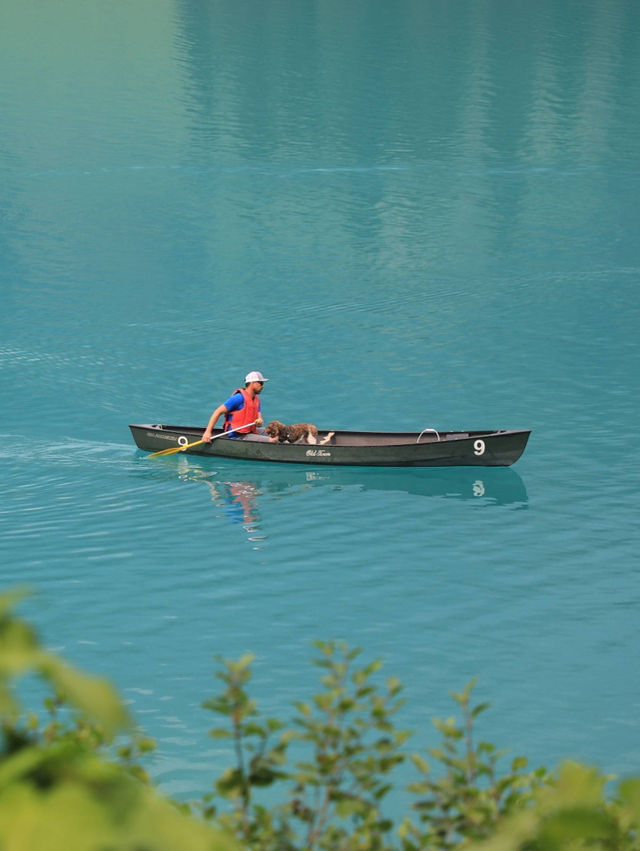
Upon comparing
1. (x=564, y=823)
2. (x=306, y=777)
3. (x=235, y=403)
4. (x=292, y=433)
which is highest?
(x=235, y=403)

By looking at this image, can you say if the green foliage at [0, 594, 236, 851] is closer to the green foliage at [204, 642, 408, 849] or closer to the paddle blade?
the green foliage at [204, 642, 408, 849]

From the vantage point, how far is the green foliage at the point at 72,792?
1.30 meters

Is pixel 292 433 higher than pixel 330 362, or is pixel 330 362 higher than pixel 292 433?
pixel 330 362

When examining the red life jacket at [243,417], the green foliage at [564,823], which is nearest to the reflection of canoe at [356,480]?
the red life jacket at [243,417]

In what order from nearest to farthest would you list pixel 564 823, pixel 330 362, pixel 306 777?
pixel 564 823, pixel 306 777, pixel 330 362

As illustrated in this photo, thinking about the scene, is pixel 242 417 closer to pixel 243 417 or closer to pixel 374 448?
pixel 243 417

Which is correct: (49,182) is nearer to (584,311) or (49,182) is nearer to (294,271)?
(294,271)

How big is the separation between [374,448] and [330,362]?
1024 centimetres

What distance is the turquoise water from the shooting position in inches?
696

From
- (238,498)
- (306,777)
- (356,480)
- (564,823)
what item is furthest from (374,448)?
(564,823)

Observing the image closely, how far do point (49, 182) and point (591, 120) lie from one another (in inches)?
1440

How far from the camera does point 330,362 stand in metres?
36.7

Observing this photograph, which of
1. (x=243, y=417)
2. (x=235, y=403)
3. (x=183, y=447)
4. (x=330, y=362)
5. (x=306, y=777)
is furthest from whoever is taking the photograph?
(x=330, y=362)

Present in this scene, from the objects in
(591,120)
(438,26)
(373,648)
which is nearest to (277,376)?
(373,648)
